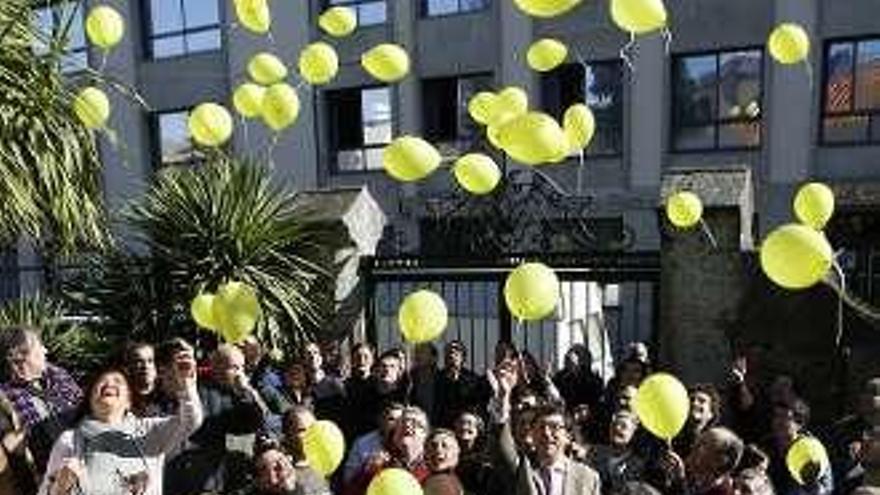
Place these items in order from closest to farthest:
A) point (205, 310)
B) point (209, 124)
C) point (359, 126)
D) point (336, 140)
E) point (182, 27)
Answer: point (205, 310) → point (209, 124) → point (359, 126) → point (336, 140) → point (182, 27)

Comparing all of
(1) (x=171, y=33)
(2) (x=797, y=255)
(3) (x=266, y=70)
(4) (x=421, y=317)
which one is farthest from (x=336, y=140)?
(2) (x=797, y=255)

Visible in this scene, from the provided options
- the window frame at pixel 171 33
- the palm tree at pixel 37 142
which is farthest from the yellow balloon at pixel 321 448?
the window frame at pixel 171 33

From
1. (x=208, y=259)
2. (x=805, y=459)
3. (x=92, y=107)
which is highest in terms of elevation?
(x=92, y=107)

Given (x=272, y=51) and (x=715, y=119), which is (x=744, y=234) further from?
(x=272, y=51)

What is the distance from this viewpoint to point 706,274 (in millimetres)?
6680

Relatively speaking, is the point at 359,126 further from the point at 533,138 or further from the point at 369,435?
the point at 533,138

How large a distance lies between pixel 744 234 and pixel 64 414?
4262mm

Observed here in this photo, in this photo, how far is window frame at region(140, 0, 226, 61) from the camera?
20.5m

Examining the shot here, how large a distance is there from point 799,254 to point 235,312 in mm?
2620

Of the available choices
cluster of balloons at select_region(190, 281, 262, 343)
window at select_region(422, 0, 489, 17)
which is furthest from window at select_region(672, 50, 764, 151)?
cluster of balloons at select_region(190, 281, 262, 343)

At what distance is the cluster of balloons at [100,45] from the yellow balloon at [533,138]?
2694 mm

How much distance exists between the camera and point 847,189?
610 inches

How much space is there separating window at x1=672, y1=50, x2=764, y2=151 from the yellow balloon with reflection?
1292 cm

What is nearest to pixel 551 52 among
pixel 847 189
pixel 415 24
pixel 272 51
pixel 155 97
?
pixel 847 189
